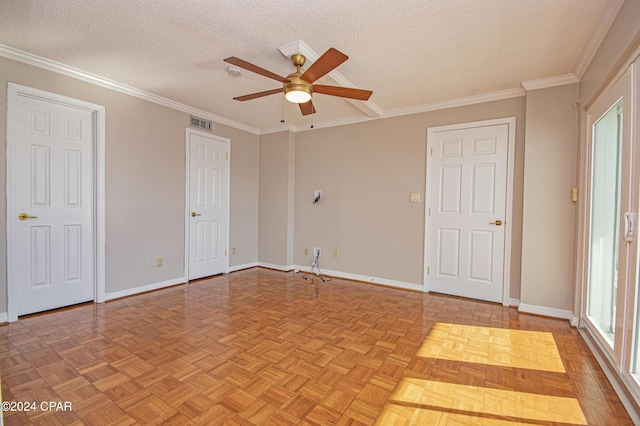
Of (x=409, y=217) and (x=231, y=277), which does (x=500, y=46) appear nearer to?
(x=409, y=217)

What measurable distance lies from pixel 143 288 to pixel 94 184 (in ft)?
4.49

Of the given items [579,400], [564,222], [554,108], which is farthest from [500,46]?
[579,400]

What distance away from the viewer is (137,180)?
3.59 metres

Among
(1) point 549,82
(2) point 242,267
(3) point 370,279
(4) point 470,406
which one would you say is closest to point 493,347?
(4) point 470,406

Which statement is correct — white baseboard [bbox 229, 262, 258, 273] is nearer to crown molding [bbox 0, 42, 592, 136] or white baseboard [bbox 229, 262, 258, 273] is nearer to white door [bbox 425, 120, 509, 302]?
crown molding [bbox 0, 42, 592, 136]

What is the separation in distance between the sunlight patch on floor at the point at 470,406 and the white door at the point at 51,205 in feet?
11.2

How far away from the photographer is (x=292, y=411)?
5.24ft

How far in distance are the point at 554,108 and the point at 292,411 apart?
364 centimetres

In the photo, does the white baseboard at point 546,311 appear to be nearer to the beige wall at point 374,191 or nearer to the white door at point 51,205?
the beige wall at point 374,191

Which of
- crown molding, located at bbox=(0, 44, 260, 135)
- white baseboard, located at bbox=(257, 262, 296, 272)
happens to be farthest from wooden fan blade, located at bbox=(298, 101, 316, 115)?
white baseboard, located at bbox=(257, 262, 296, 272)

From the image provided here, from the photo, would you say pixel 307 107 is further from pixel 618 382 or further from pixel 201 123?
pixel 618 382

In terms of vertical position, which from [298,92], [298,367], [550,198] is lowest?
[298,367]

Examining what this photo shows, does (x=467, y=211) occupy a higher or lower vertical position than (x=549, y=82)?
lower

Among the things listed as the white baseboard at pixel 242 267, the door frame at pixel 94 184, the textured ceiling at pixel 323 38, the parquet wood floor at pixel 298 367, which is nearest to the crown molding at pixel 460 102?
the textured ceiling at pixel 323 38
